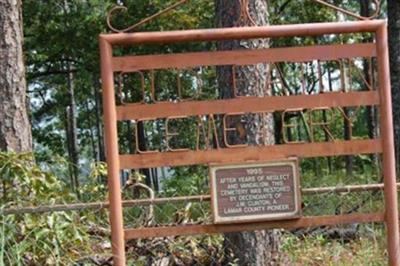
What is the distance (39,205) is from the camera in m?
5.16

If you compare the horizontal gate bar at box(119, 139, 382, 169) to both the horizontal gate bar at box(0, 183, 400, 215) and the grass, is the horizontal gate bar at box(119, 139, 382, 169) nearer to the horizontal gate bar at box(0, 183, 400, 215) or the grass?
the horizontal gate bar at box(0, 183, 400, 215)

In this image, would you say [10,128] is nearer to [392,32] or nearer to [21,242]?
[21,242]

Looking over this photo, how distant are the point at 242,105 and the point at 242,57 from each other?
1.11 ft

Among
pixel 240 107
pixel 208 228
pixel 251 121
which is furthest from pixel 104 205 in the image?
pixel 251 121

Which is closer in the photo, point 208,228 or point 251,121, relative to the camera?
point 208,228

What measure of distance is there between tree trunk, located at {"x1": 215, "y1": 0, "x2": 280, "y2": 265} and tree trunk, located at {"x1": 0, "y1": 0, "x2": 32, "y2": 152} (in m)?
2.10

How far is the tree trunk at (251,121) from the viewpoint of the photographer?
18.8 feet

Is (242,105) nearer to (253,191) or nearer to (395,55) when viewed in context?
(253,191)

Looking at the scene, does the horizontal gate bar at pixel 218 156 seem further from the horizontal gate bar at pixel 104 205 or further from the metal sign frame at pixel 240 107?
the horizontal gate bar at pixel 104 205

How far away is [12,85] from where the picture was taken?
6602 millimetres

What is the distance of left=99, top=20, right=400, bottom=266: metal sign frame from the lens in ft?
14.7

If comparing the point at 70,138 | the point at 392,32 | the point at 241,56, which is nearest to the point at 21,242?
the point at 241,56

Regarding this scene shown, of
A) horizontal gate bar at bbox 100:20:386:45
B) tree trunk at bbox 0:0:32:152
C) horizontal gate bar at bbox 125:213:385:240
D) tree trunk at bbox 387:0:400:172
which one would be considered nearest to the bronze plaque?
horizontal gate bar at bbox 125:213:385:240

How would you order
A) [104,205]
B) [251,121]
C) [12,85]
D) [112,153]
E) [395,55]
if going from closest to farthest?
[112,153] < [104,205] < [251,121] < [12,85] < [395,55]
